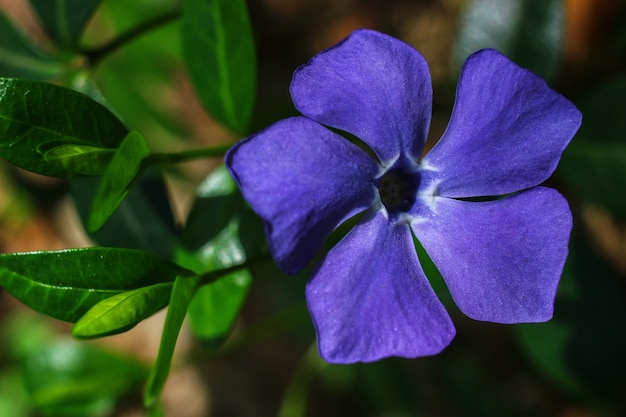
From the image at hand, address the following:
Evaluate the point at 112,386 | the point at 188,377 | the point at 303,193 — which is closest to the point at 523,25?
the point at 303,193

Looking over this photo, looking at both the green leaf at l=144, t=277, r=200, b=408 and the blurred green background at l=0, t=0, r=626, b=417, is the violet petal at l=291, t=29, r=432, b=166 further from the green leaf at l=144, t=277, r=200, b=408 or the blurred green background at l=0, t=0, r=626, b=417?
the blurred green background at l=0, t=0, r=626, b=417

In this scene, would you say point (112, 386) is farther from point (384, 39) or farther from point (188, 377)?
point (384, 39)

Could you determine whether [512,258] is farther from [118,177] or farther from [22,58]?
[22,58]

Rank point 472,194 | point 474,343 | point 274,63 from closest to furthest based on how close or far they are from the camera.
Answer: point 472,194
point 474,343
point 274,63

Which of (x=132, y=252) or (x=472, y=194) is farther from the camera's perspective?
(x=472, y=194)

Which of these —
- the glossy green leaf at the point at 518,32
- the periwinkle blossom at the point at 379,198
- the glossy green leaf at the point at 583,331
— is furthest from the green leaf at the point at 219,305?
the glossy green leaf at the point at 518,32

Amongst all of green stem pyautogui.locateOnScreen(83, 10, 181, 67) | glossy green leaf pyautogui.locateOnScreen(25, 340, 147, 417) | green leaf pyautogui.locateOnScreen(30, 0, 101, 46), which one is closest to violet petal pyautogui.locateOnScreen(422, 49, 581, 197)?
green stem pyautogui.locateOnScreen(83, 10, 181, 67)
